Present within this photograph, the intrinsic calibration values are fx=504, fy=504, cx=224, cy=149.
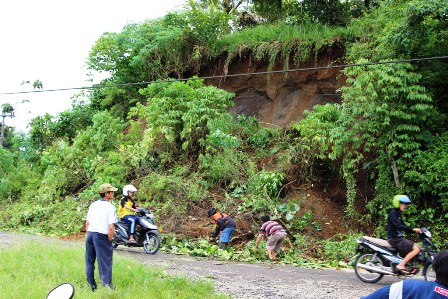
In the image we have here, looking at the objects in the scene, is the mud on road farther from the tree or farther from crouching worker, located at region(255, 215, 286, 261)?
the tree

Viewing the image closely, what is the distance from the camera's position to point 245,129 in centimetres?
2091

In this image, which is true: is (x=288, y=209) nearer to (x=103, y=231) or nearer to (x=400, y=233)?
(x=400, y=233)

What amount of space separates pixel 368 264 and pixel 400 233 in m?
0.89

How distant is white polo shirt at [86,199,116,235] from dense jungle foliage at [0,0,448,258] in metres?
7.27

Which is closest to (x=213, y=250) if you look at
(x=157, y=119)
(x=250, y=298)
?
(x=250, y=298)

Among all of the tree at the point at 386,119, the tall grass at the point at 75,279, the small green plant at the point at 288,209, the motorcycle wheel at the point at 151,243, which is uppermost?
the tree at the point at 386,119

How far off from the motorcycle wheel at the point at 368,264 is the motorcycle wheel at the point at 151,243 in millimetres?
5599

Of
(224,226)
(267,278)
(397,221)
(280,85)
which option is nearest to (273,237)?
(224,226)

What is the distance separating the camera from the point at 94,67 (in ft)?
83.5

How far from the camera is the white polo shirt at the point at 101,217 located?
7891mm

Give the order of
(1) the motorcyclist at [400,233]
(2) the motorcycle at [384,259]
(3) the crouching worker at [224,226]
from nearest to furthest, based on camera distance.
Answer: (1) the motorcyclist at [400,233] → (2) the motorcycle at [384,259] → (3) the crouching worker at [224,226]

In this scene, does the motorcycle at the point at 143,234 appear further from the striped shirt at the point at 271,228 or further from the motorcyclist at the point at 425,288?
the motorcyclist at the point at 425,288

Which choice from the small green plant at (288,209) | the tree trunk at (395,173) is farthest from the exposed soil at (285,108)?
the tree trunk at (395,173)

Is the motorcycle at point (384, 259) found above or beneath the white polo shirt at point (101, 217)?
beneath
